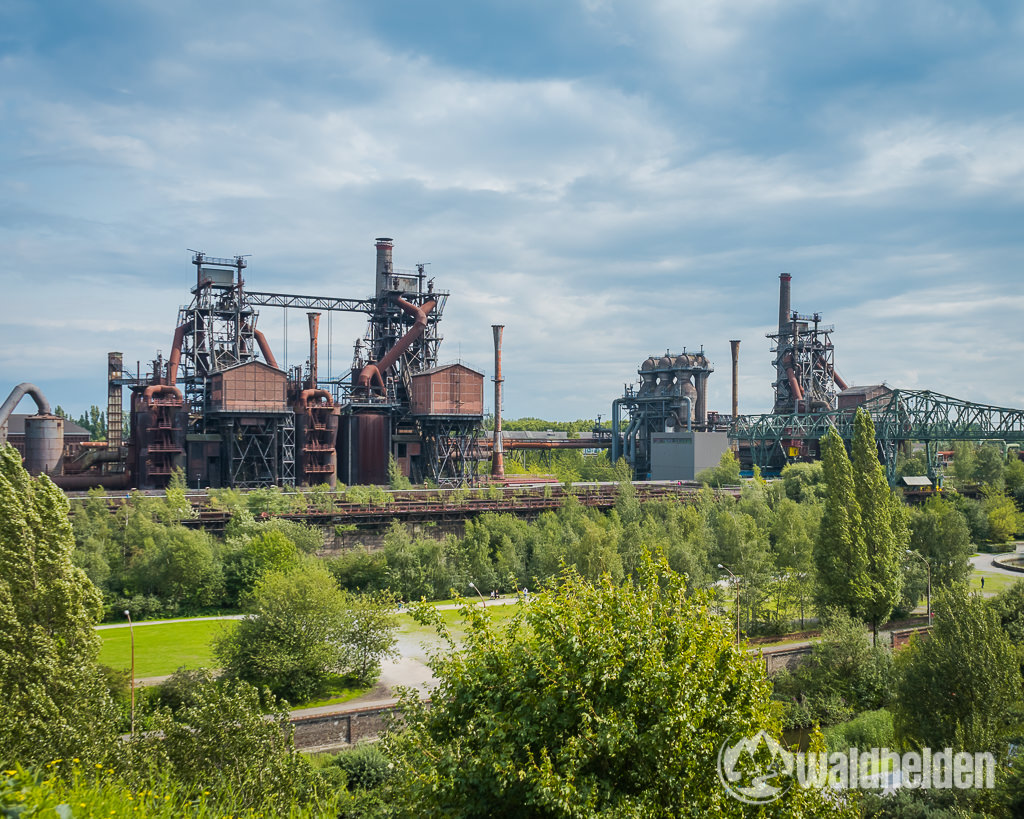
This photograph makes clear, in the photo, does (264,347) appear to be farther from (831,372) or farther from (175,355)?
(831,372)

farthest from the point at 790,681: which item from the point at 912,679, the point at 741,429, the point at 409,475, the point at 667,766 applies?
the point at 741,429

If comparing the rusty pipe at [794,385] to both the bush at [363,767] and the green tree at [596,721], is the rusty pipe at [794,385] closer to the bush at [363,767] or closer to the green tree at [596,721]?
the bush at [363,767]

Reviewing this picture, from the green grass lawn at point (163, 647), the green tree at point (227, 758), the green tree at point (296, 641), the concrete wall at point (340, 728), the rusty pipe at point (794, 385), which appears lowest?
the concrete wall at point (340, 728)

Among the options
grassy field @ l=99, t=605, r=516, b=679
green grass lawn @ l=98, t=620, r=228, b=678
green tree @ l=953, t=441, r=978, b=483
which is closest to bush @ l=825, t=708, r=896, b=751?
grassy field @ l=99, t=605, r=516, b=679

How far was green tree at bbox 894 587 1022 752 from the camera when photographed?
71.5ft

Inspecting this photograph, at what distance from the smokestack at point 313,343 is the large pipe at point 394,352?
4011mm

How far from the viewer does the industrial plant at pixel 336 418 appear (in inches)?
2443

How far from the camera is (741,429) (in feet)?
308

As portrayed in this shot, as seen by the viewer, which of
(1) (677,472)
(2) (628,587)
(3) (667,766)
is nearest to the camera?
(3) (667,766)

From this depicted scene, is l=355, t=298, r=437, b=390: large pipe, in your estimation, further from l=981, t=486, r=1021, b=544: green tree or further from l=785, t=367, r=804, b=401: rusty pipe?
l=981, t=486, r=1021, b=544: green tree

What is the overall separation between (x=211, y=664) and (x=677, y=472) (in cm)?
6226

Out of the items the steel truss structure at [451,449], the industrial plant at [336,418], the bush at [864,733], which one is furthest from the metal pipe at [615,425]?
the bush at [864,733]

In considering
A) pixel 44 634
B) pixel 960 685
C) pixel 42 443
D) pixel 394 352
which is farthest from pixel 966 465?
pixel 44 634

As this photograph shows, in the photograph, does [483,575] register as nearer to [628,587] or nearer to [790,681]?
[790,681]
